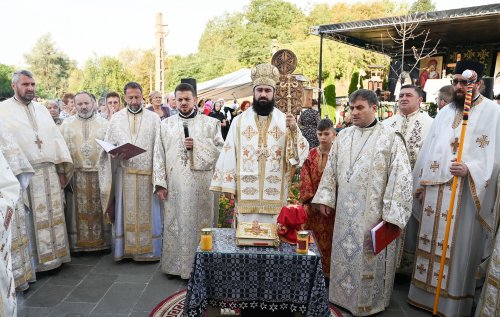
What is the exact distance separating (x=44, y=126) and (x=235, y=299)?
3454 millimetres

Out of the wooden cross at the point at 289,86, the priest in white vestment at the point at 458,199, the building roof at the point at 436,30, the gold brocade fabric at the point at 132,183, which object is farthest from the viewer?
the building roof at the point at 436,30

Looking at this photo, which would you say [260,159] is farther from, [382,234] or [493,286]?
[493,286]

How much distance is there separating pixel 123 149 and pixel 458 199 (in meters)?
3.76

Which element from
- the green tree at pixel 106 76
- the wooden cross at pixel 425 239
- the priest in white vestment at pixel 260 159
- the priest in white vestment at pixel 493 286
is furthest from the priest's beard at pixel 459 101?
the green tree at pixel 106 76

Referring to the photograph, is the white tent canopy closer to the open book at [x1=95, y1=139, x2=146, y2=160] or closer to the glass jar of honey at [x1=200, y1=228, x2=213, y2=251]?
the open book at [x1=95, y1=139, x2=146, y2=160]

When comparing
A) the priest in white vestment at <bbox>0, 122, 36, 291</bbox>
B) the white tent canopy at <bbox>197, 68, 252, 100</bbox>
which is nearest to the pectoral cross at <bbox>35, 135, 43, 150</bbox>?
the priest in white vestment at <bbox>0, 122, 36, 291</bbox>

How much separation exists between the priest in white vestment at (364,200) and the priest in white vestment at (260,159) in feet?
1.47

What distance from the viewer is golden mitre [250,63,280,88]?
4.13m

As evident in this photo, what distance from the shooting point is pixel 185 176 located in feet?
16.3

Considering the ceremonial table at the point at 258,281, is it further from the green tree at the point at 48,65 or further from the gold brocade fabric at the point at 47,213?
the green tree at the point at 48,65

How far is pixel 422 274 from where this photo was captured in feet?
14.5

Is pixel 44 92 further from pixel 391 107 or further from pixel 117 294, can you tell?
pixel 117 294

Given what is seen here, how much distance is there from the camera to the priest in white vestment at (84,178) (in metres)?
5.73

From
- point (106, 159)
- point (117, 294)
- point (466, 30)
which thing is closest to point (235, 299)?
point (117, 294)
